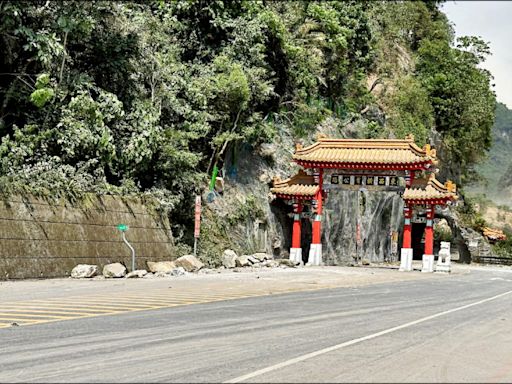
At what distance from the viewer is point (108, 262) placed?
2147 cm

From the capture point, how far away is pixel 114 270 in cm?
2038

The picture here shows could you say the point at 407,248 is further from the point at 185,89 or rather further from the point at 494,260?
the point at 494,260

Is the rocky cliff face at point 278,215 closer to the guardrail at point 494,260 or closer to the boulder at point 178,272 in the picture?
the boulder at point 178,272

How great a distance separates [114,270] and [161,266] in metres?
2.56

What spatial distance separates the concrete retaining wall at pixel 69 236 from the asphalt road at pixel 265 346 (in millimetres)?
7840

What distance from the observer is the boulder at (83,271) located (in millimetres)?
19453

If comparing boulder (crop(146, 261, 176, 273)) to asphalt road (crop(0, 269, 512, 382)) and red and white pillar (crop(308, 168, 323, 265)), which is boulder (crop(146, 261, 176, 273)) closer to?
asphalt road (crop(0, 269, 512, 382))

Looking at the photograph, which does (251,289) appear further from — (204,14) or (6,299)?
(204,14)

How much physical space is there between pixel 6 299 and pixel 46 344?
6.08 metres

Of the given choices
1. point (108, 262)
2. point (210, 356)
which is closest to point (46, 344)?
point (210, 356)

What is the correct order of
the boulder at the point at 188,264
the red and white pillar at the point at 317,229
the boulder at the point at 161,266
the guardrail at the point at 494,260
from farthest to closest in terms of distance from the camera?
the guardrail at the point at 494,260
the red and white pillar at the point at 317,229
the boulder at the point at 188,264
the boulder at the point at 161,266

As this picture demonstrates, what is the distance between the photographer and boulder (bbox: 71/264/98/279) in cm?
1945

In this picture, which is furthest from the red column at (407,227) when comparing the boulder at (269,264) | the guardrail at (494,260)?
the guardrail at (494,260)

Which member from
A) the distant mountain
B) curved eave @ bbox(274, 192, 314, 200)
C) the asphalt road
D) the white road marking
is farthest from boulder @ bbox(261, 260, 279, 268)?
the distant mountain
